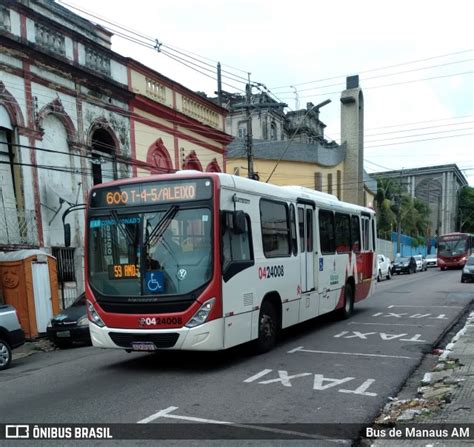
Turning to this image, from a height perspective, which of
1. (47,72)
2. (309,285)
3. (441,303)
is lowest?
(441,303)

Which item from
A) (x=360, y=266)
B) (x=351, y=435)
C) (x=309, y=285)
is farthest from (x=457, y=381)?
(x=360, y=266)

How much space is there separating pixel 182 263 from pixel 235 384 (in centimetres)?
183

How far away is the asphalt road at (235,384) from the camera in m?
5.40

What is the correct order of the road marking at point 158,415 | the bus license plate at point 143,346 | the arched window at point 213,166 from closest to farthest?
the road marking at point 158,415 → the bus license plate at point 143,346 → the arched window at point 213,166

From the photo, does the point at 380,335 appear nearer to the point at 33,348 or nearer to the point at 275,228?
the point at 275,228

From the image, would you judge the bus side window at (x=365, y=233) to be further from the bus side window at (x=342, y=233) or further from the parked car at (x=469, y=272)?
the parked car at (x=469, y=272)

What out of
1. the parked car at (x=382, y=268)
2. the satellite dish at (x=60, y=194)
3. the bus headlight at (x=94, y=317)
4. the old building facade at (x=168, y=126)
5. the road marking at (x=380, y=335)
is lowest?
the parked car at (x=382, y=268)

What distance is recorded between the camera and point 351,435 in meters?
4.91

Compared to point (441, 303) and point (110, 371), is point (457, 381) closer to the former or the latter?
point (110, 371)

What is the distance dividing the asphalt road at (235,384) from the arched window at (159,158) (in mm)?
8900

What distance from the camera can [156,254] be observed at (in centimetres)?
729

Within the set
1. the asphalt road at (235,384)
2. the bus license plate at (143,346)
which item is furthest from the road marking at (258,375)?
the bus license plate at (143,346)

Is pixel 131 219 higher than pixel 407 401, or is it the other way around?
pixel 131 219

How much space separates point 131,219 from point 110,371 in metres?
2.40
